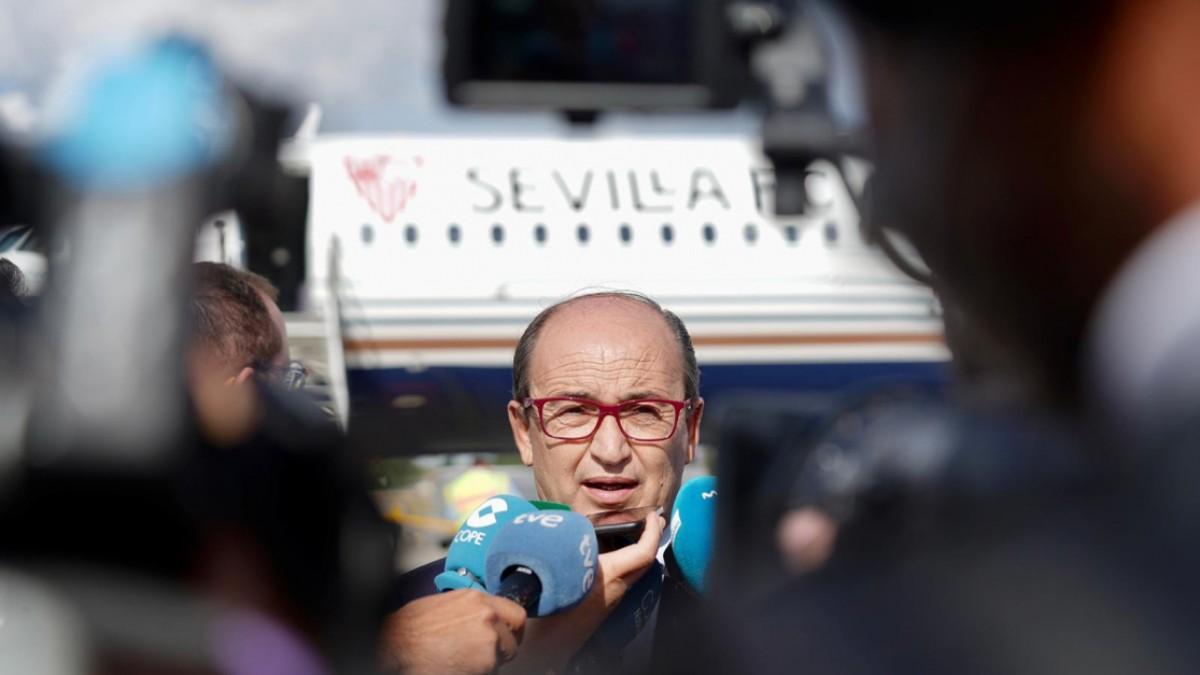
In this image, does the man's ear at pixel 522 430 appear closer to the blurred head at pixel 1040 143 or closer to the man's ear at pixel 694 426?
the man's ear at pixel 694 426

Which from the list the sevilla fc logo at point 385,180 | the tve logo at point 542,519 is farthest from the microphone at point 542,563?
the sevilla fc logo at point 385,180

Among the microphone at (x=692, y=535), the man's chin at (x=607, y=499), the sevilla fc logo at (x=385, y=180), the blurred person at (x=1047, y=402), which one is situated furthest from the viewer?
the sevilla fc logo at (x=385, y=180)

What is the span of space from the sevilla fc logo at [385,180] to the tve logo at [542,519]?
37.7 feet

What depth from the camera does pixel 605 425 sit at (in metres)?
1.84

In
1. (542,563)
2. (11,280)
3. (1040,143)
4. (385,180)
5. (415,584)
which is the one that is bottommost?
(385,180)

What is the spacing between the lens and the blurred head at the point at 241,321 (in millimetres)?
1705

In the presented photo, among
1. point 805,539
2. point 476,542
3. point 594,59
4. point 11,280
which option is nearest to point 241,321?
point 11,280

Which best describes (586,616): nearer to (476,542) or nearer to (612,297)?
(476,542)

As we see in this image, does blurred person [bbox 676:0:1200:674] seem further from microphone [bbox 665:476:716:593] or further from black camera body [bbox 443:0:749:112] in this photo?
microphone [bbox 665:476:716:593]

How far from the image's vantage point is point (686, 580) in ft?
5.57

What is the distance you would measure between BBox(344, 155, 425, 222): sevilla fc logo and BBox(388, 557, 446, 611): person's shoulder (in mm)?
11309

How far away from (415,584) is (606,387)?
0.34m

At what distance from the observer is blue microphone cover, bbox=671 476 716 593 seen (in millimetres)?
1676

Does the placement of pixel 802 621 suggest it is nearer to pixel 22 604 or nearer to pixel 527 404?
pixel 22 604
